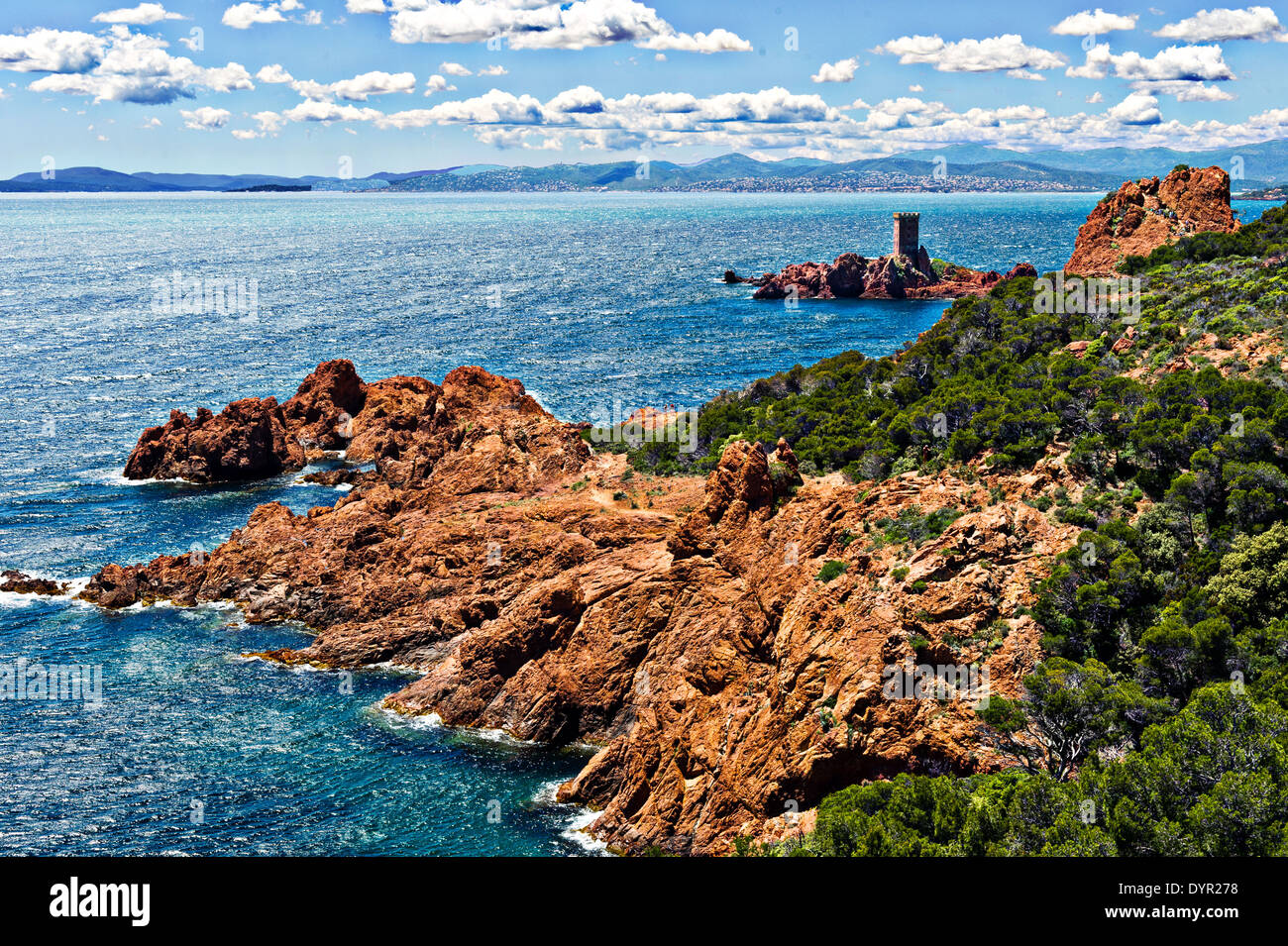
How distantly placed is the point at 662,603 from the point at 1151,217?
6109 centimetres

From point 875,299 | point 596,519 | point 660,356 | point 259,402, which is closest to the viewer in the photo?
point 596,519

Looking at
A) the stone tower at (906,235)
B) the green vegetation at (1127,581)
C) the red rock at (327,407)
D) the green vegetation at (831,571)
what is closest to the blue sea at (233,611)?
the red rock at (327,407)

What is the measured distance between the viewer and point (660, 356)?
402ft

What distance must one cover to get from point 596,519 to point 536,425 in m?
15.9

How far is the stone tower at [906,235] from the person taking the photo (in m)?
189

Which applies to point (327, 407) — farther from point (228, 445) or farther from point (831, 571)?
point (831, 571)

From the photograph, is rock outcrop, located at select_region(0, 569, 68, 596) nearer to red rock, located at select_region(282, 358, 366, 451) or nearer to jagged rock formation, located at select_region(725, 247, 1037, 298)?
red rock, located at select_region(282, 358, 366, 451)

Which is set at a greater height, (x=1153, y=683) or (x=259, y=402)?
(x=259, y=402)

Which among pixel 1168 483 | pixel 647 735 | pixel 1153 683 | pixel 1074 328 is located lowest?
pixel 647 735

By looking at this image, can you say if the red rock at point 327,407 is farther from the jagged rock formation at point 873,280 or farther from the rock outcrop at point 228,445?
the jagged rock formation at point 873,280

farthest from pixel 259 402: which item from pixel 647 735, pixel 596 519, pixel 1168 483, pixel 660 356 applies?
pixel 1168 483

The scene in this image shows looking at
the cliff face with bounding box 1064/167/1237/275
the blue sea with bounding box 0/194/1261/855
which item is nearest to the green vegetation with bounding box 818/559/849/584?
the blue sea with bounding box 0/194/1261/855

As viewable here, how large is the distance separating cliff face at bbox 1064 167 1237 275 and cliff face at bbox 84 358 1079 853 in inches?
1673
